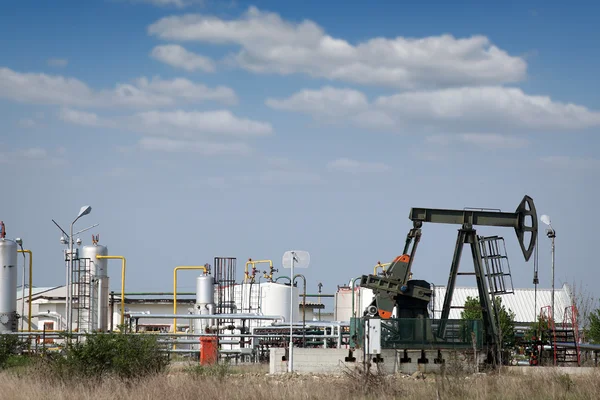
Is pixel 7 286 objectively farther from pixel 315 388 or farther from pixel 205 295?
pixel 315 388

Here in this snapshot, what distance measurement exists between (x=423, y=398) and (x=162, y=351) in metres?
7.45

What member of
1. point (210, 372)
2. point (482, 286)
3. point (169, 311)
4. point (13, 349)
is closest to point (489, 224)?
point (482, 286)

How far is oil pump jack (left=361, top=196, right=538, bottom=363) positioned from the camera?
891 inches

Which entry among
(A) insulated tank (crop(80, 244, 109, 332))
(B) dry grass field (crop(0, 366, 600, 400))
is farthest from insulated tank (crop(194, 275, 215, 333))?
(B) dry grass field (crop(0, 366, 600, 400))

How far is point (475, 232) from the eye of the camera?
910 inches

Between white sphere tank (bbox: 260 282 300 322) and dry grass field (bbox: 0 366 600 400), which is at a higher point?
white sphere tank (bbox: 260 282 300 322)

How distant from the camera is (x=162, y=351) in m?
20.6

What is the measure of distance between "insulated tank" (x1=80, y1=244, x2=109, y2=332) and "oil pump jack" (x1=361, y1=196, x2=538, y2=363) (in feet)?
39.8

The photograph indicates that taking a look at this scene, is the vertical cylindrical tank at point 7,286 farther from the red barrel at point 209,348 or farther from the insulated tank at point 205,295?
the insulated tank at point 205,295

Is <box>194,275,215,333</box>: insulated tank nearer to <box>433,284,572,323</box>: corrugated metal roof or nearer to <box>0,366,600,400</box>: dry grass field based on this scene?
<box>0,366,600,400</box>: dry grass field

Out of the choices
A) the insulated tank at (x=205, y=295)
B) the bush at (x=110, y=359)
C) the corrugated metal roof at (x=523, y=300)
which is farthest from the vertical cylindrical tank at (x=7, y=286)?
the corrugated metal roof at (x=523, y=300)

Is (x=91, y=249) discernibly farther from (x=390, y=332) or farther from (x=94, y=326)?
(x=390, y=332)

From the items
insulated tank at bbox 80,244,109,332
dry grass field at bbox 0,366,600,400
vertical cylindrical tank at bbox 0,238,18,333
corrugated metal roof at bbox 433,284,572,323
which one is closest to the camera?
dry grass field at bbox 0,366,600,400

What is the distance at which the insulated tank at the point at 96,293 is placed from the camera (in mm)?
31125
